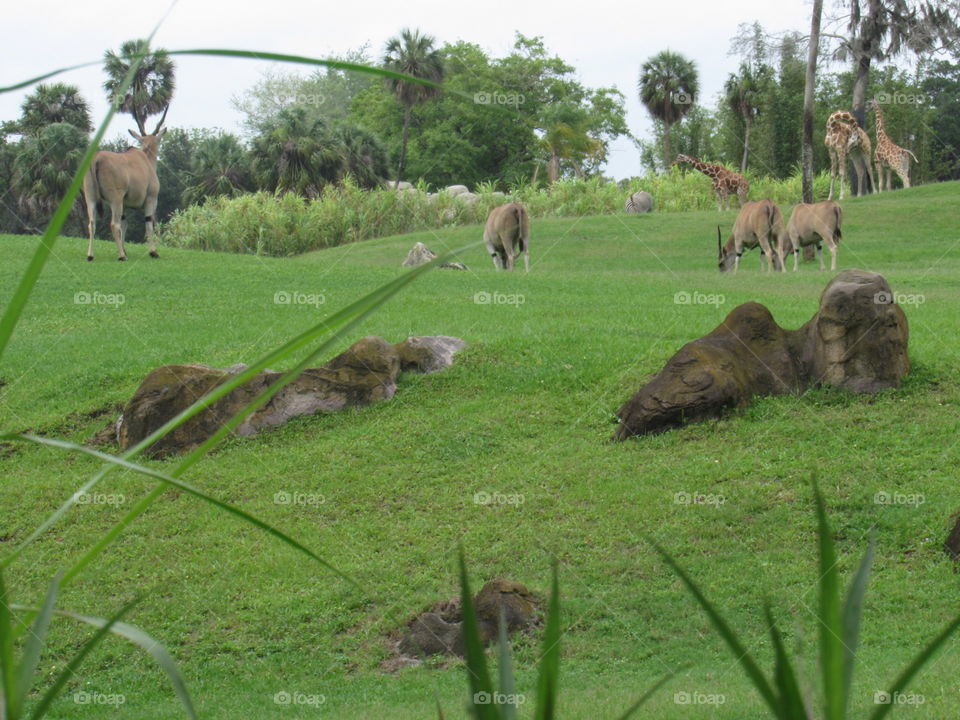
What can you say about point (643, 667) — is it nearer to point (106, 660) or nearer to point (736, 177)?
point (106, 660)

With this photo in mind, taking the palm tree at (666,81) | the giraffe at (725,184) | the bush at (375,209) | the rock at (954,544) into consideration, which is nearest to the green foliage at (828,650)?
the rock at (954,544)

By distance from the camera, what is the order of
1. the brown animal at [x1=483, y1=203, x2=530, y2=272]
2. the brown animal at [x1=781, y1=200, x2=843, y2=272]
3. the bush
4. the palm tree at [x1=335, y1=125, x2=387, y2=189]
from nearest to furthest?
the brown animal at [x1=483, y1=203, x2=530, y2=272] < the brown animal at [x1=781, y1=200, x2=843, y2=272] < the bush < the palm tree at [x1=335, y1=125, x2=387, y2=189]

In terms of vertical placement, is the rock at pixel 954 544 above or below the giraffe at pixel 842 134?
below

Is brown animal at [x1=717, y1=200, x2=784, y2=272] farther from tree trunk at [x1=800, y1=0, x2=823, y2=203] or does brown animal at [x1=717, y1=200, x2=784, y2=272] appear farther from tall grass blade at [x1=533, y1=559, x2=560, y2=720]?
tall grass blade at [x1=533, y1=559, x2=560, y2=720]

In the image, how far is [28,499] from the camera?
9.06 meters

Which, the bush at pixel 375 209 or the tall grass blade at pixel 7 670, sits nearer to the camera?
the tall grass blade at pixel 7 670

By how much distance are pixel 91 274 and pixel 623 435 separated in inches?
423

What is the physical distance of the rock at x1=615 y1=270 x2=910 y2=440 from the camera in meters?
9.43
